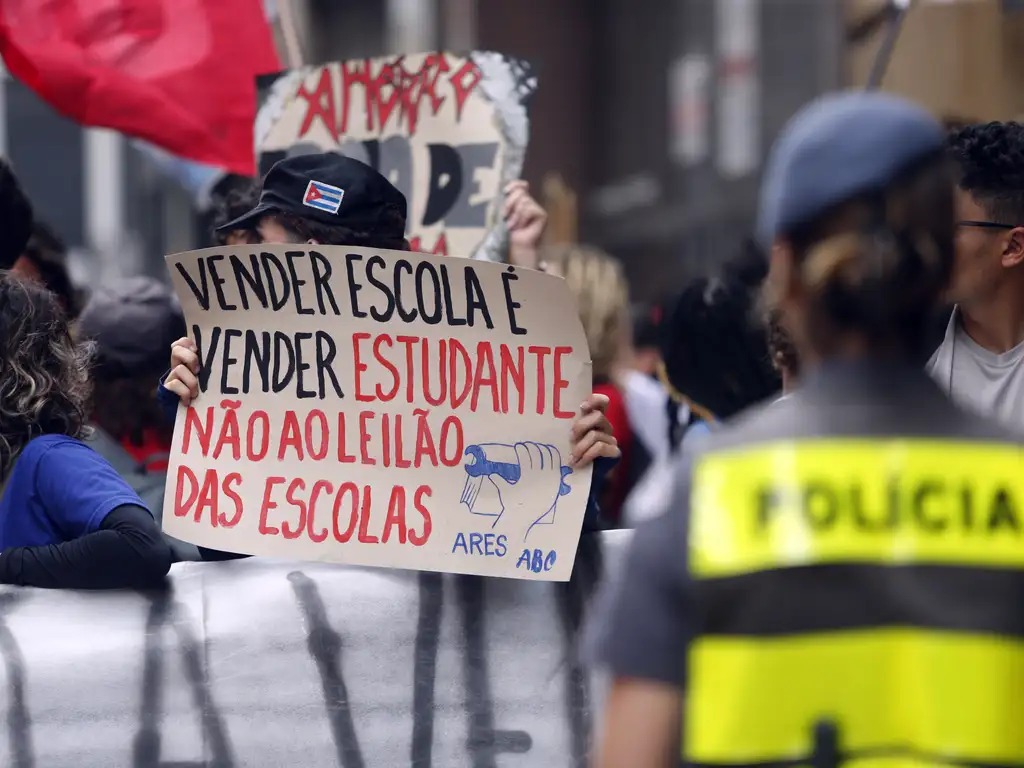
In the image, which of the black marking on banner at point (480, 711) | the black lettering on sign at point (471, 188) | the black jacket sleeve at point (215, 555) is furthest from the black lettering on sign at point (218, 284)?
the black lettering on sign at point (471, 188)

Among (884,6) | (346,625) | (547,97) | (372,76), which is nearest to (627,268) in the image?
(547,97)

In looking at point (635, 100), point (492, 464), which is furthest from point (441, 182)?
point (635, 100)

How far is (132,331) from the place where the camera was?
434cm

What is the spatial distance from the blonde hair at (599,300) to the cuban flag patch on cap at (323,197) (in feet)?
6.39

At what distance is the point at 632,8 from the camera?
26891mm

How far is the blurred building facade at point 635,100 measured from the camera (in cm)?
1970

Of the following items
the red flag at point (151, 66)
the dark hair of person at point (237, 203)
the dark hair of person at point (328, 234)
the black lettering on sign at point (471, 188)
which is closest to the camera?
the dark hair of person at point (328, 234)

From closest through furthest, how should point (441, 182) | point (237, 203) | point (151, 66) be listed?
point (237, 203) < point (441, 182) < point (151, 66)

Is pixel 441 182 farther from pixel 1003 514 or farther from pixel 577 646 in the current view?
pixel 1003 514

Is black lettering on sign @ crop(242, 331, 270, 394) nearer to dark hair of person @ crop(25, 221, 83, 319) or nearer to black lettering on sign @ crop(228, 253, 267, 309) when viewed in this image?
black lettering on sign @ crop(228, 253, 267, 309)

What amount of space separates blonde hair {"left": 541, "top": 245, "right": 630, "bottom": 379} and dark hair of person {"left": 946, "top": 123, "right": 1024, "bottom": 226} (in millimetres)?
1920

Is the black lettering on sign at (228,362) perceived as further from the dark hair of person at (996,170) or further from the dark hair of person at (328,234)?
the dark hair of person at (996,170)

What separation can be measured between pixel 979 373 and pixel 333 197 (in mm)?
1401

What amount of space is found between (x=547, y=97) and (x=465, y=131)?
24.7 m
